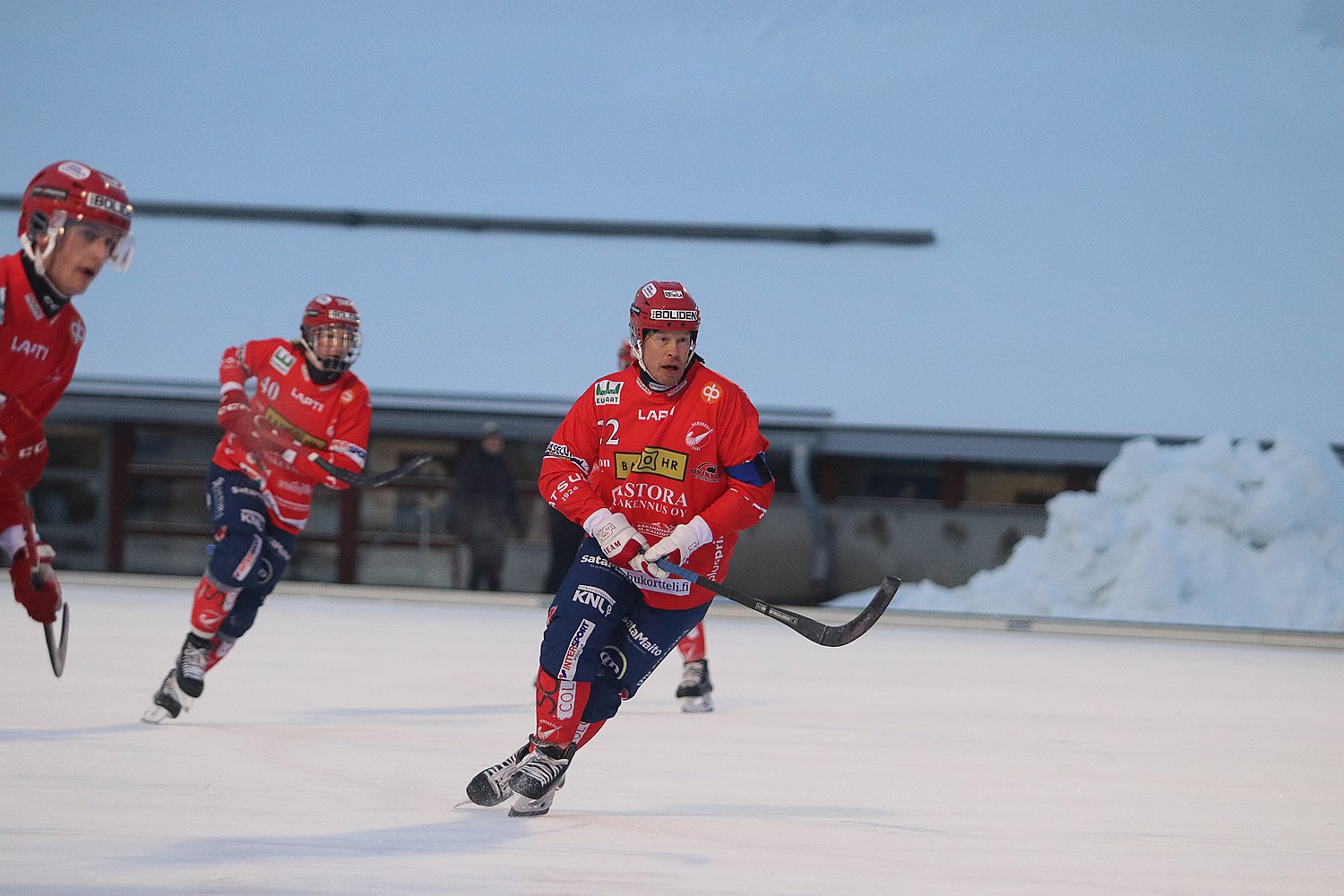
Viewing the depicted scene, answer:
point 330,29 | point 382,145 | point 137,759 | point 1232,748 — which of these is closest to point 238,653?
point 137,759

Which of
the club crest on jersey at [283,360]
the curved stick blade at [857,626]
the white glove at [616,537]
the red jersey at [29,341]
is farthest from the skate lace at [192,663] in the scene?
the curved stick blade at [857,626]

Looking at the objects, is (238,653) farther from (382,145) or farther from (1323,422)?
(1323,422)

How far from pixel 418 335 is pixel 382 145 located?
227 cm

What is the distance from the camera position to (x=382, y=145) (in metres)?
14.8

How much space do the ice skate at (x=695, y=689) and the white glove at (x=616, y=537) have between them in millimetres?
2536

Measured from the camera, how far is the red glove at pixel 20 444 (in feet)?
12.3

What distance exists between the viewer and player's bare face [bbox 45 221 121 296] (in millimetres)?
3793

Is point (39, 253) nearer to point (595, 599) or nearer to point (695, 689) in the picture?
point (595, 599)

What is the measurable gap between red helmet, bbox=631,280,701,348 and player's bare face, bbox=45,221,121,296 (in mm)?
1508

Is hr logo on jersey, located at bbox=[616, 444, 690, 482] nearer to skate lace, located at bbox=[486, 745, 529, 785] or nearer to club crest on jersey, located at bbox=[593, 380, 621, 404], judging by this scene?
club crest on jersey, located at bbox=[593, 380, 621, 404]

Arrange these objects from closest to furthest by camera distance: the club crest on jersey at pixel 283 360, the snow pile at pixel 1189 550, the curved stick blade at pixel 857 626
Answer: the curved stick blade at pixel 857 626
the club crest on jersey at pixel 283 360
the snow pile at pixel 1189 550

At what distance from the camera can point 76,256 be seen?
3.82 metres

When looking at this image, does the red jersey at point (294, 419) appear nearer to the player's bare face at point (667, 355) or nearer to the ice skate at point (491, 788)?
the player's bare face at point (667, 355)

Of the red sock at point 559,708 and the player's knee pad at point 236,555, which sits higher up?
the player's knee pad at point 236,555
